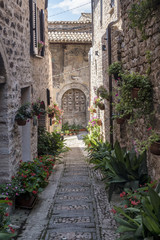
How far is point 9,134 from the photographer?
4539 mm

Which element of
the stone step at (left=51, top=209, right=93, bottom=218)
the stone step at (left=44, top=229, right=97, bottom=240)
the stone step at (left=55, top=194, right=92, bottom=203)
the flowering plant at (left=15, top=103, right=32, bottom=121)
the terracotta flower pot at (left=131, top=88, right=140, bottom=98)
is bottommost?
the stone step at (left=44, top=229, right=97, bottom=240)

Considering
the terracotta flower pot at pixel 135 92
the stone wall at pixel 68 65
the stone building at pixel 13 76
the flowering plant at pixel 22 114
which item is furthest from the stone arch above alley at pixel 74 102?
the terracotta flower pot at pixel 135 92

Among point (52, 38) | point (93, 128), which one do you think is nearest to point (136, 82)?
point (93, 128)

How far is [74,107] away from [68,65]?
7.83 feet

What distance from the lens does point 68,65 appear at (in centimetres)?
1523

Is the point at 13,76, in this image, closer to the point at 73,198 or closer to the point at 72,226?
the point at 73,198

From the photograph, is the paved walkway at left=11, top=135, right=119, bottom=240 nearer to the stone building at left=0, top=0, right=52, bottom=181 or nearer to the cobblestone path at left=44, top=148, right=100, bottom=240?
the cobblestone path at left=44, top=148, right=100, bottom=240

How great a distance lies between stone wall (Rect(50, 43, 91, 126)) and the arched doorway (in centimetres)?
45

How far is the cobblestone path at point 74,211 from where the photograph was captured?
12.7 ft

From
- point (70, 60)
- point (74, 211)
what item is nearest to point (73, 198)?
point (74, 211)

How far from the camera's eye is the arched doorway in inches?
620

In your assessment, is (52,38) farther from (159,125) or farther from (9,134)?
(159,125)

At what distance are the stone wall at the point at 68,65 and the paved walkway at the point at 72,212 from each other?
347 inches

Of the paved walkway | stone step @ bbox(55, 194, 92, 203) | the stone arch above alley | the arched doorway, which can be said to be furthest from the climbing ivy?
the arched doorway
